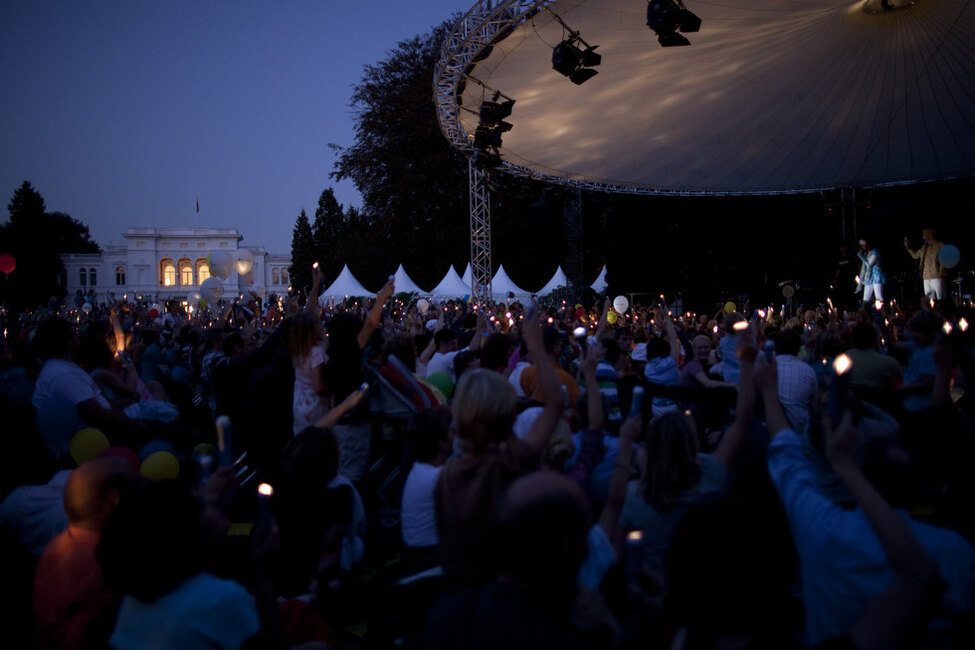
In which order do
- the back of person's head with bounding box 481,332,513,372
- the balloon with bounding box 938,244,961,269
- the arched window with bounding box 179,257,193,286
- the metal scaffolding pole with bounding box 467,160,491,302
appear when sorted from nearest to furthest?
the back of person's head with bounding box 481,332,513,372 < the balloon with bounding box 938,244,961,269 < the metal scaffolding pole with bounding box 467,160,491,302 < the arched window with bounding box 179,257,193,286

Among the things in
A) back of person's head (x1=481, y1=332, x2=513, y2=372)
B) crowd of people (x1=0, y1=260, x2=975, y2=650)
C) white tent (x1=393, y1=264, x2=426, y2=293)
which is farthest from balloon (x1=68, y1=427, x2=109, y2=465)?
white tent (x1=393, y1=264, x2=426, y2=293)

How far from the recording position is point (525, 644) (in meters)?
1.29

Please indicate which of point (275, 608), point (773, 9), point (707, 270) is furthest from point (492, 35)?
point (707, 270)

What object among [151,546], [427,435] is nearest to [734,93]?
[427,435]

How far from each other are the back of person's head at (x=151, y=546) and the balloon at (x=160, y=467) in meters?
1.84

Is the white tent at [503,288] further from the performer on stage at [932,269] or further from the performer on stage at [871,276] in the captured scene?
the performer on stage at [932,269]

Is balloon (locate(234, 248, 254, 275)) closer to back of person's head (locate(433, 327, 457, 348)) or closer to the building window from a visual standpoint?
back of person's head (locate(433, 327, 457, 348))

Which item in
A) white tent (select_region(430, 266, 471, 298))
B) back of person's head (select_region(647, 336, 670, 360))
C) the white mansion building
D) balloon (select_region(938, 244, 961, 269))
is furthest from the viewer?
the white mansion building

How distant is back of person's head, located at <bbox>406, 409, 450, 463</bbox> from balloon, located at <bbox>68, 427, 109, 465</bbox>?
1634 millimetres

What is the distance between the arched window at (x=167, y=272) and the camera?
81188mm

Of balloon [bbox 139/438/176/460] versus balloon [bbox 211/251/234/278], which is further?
balloon [bbox 211/251/234/278]

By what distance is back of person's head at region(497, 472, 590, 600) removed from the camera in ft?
4.51

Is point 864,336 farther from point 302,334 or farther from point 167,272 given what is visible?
point 167,272

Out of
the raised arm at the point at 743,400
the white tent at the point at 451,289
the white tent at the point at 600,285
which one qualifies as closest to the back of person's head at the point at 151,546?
the raised arm at the point at 743,400
